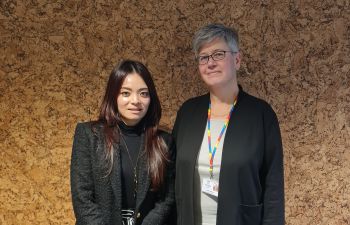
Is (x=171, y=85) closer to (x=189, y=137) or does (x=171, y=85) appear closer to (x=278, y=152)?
(x=189, y=137)

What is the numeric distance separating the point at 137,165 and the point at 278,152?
594 mm

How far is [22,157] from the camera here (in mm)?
2082

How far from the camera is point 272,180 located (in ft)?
5.08

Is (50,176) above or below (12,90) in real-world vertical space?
below

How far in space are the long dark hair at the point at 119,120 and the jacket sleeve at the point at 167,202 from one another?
6 cm

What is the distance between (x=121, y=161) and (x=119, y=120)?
17cm

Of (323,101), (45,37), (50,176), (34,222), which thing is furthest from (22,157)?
(323,101)

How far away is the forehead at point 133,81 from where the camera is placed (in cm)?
154

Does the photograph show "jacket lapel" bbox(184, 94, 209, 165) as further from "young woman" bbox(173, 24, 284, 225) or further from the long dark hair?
the long dark hair

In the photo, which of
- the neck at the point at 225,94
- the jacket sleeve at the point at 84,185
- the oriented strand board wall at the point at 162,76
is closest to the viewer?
the jacket sleeve at the point at 84,185

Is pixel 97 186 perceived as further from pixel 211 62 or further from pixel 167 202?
pixel 211 62

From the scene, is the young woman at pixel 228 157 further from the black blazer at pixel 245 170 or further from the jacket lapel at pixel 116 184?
the jacket lapel at pixel 116 184

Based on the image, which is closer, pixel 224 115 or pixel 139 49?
pixel 224 115

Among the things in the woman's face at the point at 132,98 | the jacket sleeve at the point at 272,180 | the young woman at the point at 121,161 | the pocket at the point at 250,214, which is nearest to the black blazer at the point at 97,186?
the young woman at the point at 121,161
